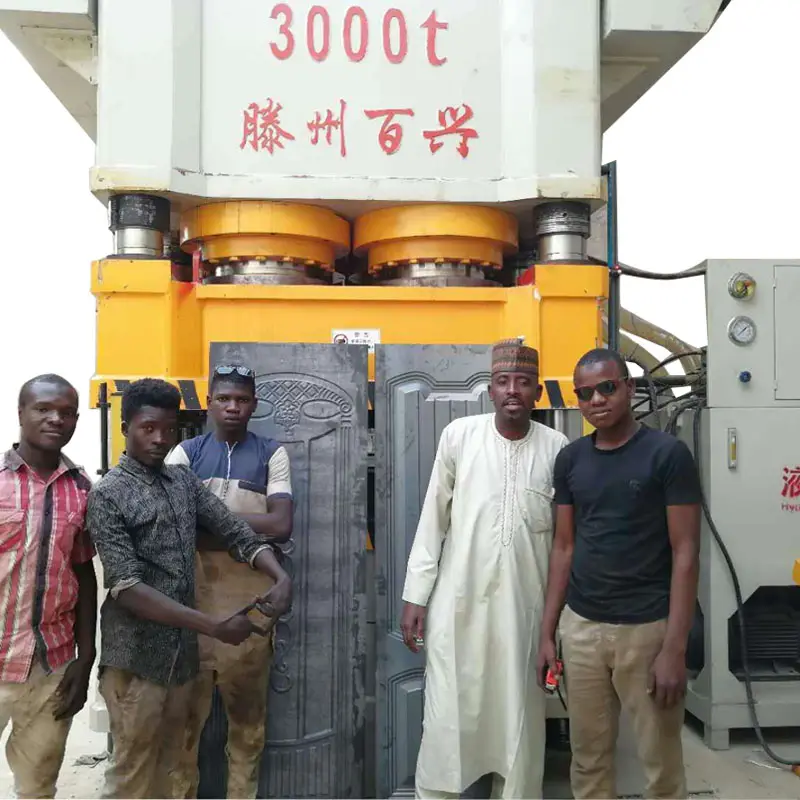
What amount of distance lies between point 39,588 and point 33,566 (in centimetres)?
6

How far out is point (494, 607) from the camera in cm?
227

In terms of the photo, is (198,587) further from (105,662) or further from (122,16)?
(122,16)

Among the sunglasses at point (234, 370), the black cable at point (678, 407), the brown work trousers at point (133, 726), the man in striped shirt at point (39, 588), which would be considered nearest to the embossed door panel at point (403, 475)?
the sunglasses at point (234, 370)

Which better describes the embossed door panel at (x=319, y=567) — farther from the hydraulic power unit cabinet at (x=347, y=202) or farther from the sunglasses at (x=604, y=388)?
the sunglasses at (x=604, y=388)

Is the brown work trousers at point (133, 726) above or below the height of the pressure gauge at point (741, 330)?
below

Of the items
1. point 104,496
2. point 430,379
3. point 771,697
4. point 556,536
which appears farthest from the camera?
point 771,697

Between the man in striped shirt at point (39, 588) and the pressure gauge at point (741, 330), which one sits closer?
the man in striped shirt at point (39, 588)

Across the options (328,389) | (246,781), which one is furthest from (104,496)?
(246,781)

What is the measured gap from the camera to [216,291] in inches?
117

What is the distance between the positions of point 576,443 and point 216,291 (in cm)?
154

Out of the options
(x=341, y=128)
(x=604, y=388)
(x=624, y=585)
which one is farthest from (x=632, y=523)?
(x=341, y=128)

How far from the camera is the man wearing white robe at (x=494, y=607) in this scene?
2242mm

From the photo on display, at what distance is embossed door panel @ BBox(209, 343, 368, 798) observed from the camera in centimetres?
260

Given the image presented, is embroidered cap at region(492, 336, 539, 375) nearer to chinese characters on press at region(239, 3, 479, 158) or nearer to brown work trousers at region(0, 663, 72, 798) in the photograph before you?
chinese characters on press at region(239, 3, 479, 158)
